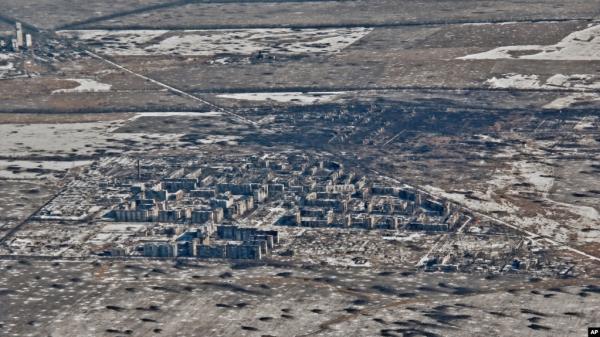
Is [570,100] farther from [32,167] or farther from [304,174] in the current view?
[32,167]

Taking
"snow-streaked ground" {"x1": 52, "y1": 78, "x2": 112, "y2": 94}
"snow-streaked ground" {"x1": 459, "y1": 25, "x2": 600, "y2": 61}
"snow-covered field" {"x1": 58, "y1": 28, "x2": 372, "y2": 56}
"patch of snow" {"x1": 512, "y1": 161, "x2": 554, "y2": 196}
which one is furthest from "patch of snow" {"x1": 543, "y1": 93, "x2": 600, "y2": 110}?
"snow-streaked ground" {"x1": 52, "y1": 78, "x2": 112, "y2": 94}

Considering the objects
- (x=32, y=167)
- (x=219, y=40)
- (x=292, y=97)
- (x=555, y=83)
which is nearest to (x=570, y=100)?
(x=555, y=83)

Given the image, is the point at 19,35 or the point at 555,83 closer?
the point at 555,83

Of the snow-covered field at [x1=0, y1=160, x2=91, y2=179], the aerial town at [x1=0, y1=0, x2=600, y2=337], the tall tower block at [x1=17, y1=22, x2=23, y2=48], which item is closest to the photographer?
the aerial town at [x1=0, y1=0, x2=600, y2=337]

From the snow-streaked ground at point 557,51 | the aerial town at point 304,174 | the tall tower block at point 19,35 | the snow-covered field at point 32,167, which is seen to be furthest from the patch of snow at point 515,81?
the tall tower block at point 19,35

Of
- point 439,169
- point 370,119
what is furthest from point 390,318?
point 370,119

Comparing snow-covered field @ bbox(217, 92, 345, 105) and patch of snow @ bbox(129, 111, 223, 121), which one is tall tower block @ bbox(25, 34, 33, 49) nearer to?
snow-covered field @ bbox(217, 92, 345, 105)
